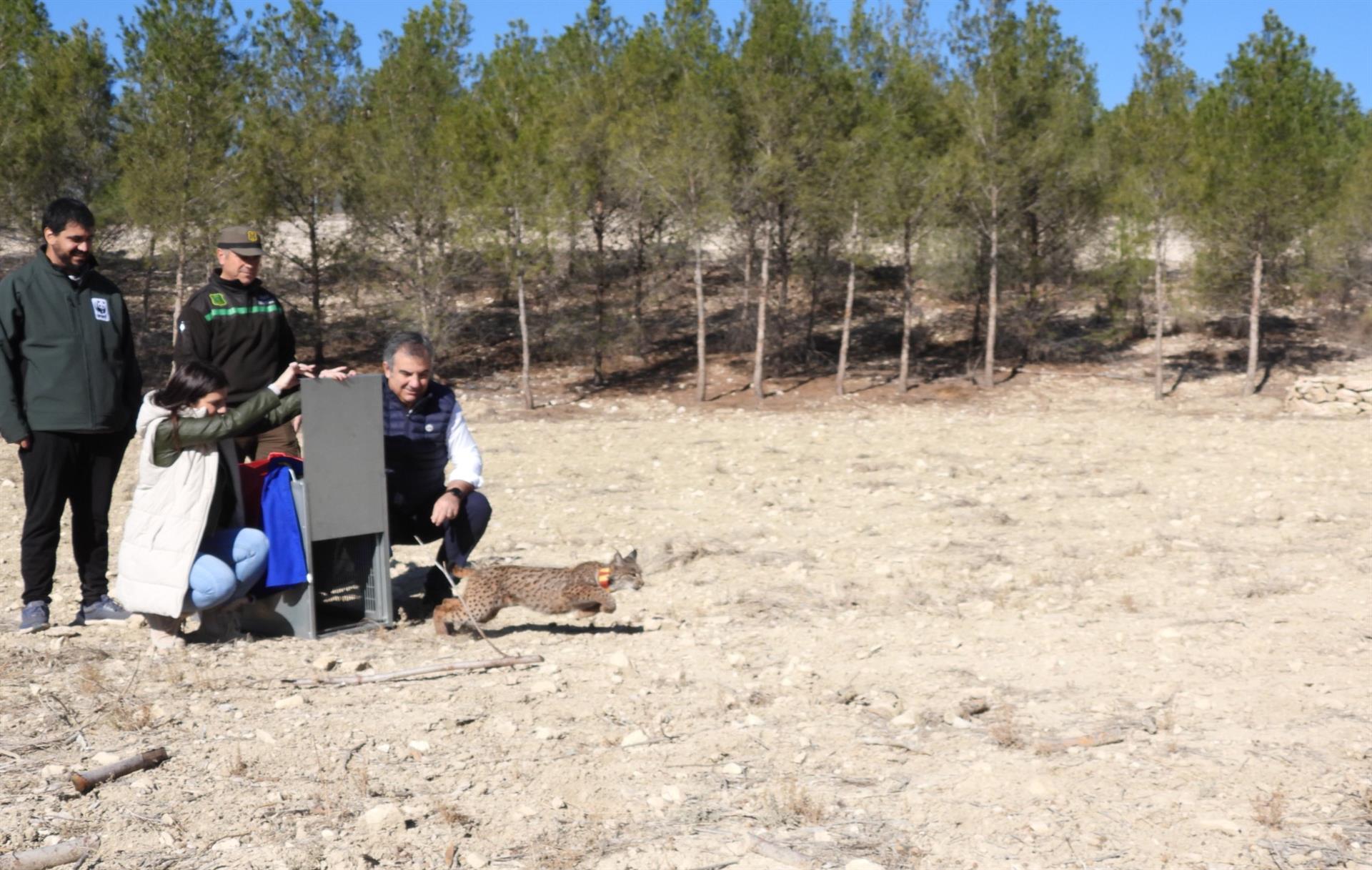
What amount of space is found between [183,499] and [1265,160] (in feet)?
81.7

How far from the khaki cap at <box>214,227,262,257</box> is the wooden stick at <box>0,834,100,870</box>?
352 cm

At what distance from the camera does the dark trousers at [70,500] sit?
604 centimetres

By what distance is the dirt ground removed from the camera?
385 cm

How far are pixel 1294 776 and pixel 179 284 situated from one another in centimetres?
2579

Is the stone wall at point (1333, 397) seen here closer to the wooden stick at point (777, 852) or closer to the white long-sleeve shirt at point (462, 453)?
the white long-sleeve shirt at point (462, 453)

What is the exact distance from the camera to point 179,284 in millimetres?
26281

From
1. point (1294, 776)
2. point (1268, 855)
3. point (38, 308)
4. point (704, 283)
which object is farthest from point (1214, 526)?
point (704, 283)

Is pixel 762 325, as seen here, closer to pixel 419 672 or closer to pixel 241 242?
pixel 241 242

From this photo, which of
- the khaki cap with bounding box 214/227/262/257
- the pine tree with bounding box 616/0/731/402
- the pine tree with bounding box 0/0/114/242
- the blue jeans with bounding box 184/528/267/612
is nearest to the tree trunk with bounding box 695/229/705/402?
the pine tree with bounding box 616/0/731/402

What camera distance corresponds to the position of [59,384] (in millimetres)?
5984

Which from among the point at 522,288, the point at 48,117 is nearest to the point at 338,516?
the point at 522,288

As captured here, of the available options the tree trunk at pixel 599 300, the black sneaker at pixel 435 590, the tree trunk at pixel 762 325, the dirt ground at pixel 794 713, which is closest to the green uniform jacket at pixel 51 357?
the dirt ground at pixel 794 713

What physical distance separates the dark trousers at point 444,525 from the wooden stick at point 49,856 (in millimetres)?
2854

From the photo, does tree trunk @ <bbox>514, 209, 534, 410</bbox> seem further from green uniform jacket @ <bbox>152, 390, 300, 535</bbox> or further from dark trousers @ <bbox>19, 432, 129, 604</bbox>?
green uniform jacket @ <bbox>152, 390, 300, 535</bbox>
